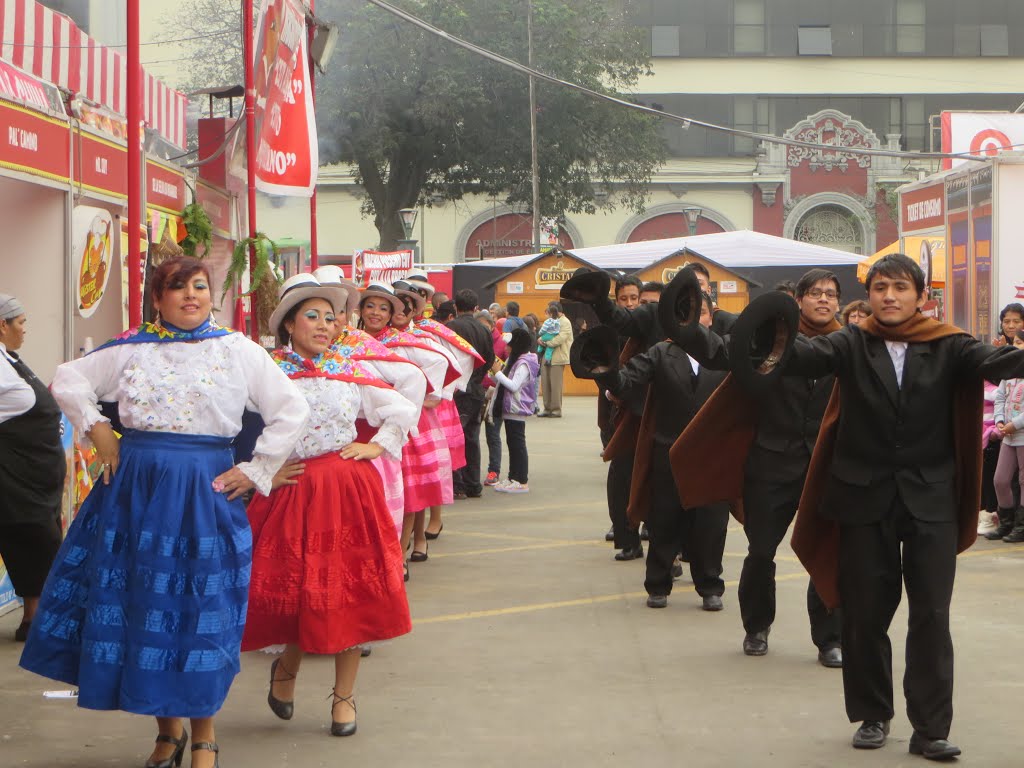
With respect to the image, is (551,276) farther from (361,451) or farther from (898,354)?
(898,354)

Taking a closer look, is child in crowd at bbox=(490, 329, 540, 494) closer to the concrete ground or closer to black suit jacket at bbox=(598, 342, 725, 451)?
the concrete ground

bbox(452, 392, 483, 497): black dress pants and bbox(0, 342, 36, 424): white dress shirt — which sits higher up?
bbox(0, 342, 36, 424): white dress shirt

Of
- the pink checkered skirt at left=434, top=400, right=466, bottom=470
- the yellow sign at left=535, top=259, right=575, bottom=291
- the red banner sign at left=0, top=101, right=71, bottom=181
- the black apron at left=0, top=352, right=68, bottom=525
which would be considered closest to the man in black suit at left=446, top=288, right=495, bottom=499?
the pink checkered skirt at left=434, top=400, right=466, bottom=470

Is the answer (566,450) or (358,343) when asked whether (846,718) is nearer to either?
(358,343)

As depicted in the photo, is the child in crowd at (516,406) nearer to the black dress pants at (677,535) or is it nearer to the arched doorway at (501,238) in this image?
the black dress pants at (677,535)

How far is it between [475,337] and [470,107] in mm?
24641

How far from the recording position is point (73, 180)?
26.9ft

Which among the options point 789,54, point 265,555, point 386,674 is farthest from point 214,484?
point 789,54

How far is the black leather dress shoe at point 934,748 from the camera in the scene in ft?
16.8

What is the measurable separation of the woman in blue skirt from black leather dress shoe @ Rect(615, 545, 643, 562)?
5.22 meters

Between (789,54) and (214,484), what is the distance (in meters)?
51.0

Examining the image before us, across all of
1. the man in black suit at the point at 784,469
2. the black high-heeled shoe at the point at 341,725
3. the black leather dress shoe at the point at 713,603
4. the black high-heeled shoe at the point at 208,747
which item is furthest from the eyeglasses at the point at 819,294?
the black high-heeled shoe at the point at 208,747

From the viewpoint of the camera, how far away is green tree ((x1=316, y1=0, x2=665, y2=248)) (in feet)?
117

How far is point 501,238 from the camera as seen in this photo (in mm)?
50844
